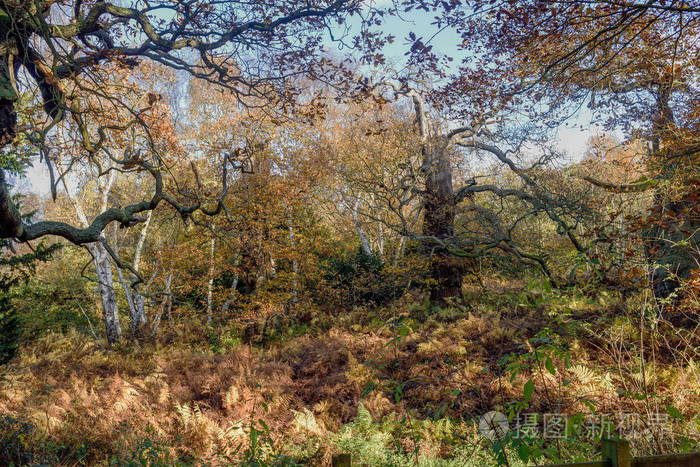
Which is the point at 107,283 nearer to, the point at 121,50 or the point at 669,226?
the point at 121,50

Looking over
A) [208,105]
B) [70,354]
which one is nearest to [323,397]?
[70,354]

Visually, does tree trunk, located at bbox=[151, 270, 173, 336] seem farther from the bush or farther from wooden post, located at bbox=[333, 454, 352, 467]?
wooden post, located at bbox=[333, 454, 352, 467]

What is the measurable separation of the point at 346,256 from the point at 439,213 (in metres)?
4.66

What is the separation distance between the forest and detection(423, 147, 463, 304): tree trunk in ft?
0.23

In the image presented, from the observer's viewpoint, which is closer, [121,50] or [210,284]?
[121,50]

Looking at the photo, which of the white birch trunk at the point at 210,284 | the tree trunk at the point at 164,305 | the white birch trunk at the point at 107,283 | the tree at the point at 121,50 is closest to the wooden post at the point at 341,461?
the tree at the point at 121,50

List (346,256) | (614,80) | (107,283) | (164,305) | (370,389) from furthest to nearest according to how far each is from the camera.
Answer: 1. (346,256)
2. (164,305)
3. (107,283)
4. (614,80)
5. (370,389)

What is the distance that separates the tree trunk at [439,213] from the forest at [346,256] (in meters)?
0.07

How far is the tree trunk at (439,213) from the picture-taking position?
11.7 m

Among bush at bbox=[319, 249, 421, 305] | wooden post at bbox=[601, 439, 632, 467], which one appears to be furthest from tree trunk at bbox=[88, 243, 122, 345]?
wooden post at bbox=[601, 439, 632, 467]

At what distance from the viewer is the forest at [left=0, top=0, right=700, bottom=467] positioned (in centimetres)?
453

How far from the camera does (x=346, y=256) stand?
15.1 m

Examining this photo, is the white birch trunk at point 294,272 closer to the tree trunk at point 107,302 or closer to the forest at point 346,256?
the forest at point 346,256

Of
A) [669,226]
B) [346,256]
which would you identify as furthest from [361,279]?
[669,226]
